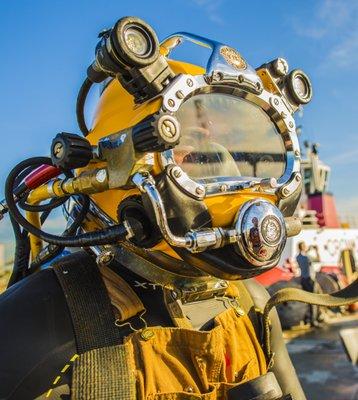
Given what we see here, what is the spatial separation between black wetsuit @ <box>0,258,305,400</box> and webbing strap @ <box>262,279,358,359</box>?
1.20ft

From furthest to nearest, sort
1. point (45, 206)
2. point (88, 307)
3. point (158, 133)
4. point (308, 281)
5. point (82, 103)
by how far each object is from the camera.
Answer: point (308, 281) < point (82, 103) < point (45, 206) < point (88, 307) < point (158, 133)

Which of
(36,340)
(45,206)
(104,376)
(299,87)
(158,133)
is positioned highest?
(299,87)

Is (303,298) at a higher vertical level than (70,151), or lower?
lower

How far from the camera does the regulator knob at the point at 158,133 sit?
3.76 ft

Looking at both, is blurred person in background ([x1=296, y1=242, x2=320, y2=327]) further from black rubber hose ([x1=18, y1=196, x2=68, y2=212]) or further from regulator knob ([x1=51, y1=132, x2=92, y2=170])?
regulator knob ([x1=51, y1=132, x2=92, y2=170])

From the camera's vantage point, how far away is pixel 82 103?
5.96ft

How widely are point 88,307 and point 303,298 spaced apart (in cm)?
71

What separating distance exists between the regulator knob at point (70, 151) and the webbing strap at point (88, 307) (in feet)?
0.95

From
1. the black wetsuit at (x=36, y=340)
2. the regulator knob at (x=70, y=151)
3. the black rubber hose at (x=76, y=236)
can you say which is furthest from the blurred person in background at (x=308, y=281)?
the regulator knob at (x=70, y=151)

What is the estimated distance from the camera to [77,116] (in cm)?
187

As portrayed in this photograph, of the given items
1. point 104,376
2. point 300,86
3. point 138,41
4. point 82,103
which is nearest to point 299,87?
point 300,86

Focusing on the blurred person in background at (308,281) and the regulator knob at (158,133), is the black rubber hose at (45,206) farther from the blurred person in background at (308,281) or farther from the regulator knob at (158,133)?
the blurred person in background at (308,281)

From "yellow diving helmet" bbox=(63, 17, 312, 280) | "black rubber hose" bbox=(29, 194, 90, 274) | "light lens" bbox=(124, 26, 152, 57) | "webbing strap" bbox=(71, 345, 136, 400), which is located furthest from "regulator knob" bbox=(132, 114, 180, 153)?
"webbing strap" bbox=(71, 345, 136, 400)

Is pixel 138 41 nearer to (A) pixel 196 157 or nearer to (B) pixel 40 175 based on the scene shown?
(A) pixel 196 157
